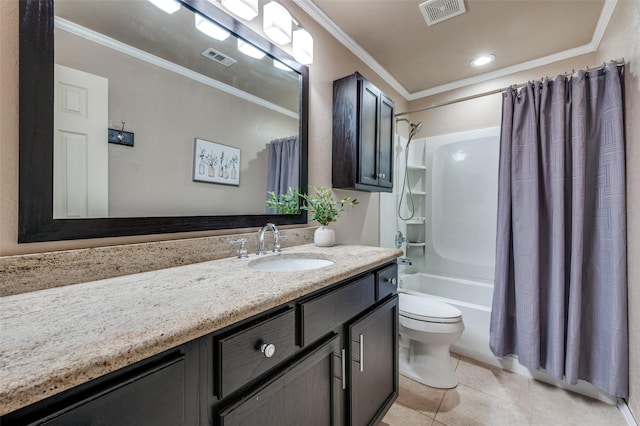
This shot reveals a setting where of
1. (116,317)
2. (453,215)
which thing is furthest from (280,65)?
(453,215)

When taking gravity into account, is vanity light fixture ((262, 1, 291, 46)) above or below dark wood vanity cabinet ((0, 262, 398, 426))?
above

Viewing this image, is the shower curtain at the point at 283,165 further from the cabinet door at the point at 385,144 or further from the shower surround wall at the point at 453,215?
the shower surround wall at the point at 453,215

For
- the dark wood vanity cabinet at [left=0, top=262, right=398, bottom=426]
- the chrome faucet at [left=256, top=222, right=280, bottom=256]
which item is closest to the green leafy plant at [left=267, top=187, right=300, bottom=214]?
the chrome faucet at [left=256, top=222, right=280, bottom=256]

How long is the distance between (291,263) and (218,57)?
101cm

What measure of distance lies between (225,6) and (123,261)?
3.80 ft

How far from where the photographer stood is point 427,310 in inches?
70.2

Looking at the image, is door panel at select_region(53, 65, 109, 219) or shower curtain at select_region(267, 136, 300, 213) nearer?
door panel at select_region(53, 65, 109, 219)

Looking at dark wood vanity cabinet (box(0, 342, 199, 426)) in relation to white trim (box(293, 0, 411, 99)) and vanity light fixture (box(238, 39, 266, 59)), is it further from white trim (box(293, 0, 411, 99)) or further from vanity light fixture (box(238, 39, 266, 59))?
white trim (box(293, 0, 411, 99))

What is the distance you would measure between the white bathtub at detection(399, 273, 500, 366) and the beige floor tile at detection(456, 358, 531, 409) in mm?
90

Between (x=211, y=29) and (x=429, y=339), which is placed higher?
(x=211, y=29)

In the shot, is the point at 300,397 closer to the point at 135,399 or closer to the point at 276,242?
the point at 135,399

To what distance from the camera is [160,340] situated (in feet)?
1.60

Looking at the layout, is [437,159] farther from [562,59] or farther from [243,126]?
[243,126]

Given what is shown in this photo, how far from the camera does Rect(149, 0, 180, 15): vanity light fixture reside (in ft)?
3.43
